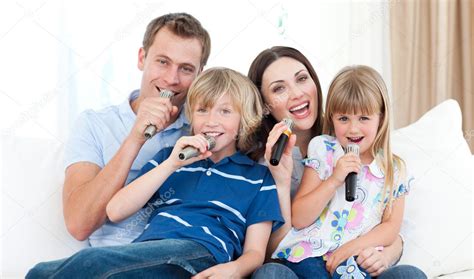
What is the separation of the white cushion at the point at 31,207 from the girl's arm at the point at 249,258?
463 mm

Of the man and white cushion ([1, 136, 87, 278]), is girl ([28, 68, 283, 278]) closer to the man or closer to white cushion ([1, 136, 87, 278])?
the man

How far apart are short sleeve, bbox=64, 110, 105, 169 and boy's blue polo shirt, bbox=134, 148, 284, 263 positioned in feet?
0.64

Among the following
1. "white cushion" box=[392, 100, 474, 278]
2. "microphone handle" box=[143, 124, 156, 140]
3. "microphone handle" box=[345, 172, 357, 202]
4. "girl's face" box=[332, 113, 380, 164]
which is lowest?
"white cushion" box=[392, 100, 474, 278]

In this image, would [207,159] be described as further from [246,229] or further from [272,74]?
[272,74]

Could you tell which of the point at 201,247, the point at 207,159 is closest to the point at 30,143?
the point at 207,159

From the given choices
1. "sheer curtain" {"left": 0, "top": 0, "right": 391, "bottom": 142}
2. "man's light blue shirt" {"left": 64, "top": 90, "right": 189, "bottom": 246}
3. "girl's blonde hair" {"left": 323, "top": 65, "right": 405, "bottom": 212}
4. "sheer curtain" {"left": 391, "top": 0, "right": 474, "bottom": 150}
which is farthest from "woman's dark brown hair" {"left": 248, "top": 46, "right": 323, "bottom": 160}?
"sheer curtain" {"left": 391, "top": 0, "right": 474, "bottom": 150}

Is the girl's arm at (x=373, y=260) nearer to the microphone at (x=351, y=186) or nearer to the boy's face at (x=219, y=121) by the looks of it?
the microphone at (x=351, y=186)

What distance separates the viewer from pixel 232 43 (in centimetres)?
259

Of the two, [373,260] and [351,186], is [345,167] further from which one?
[373,260]

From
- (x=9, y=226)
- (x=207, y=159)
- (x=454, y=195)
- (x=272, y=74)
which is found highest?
(x=272, y=74)

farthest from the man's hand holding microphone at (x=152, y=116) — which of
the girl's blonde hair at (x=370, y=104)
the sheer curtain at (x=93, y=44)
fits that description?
the sheer curtain at (x=93, y=44)

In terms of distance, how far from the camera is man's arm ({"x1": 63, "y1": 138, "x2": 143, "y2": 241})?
5.03 feet

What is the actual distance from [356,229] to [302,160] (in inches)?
9.5

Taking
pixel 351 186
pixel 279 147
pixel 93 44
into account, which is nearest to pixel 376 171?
pixel 351 186
